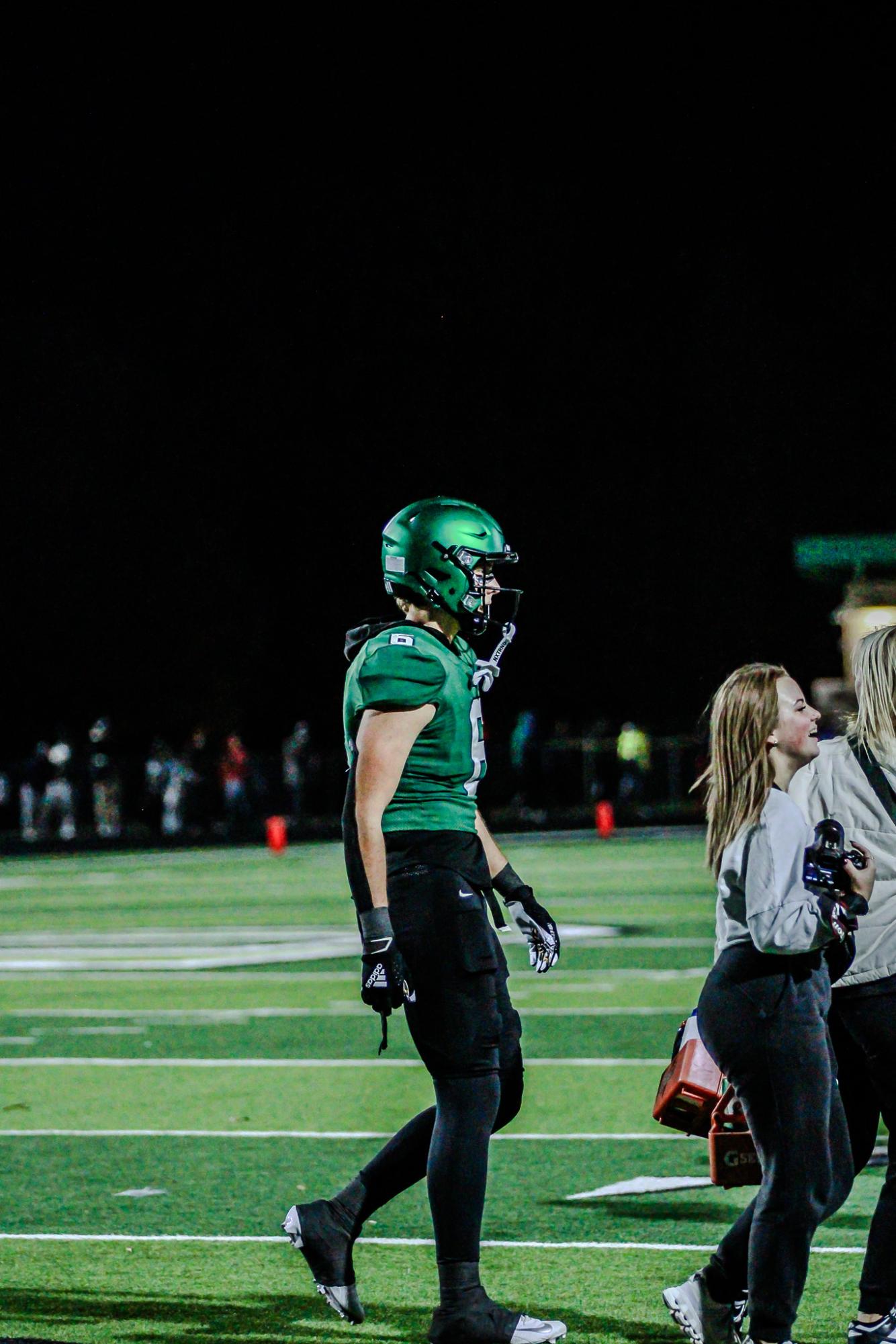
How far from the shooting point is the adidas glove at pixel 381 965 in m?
4.90

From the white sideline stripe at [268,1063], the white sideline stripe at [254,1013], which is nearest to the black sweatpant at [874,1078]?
the white sideline stripe at [268,1063]

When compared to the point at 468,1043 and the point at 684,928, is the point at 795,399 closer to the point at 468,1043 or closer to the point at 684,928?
the point at 684,928

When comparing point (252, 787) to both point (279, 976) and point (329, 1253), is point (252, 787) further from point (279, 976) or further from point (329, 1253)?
point (329, 1253)

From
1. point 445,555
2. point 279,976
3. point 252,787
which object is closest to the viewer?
point 445,555

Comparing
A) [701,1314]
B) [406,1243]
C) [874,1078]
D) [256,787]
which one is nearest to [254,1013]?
[406,1243]

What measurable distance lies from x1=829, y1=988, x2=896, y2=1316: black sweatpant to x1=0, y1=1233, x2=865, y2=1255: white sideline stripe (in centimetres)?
132

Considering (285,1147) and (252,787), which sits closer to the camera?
(285,1147)

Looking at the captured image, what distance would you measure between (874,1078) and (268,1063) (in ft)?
19.5

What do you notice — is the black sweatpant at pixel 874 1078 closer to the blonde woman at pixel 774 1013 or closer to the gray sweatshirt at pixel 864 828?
the gray sweatshirt at pixel 864 828

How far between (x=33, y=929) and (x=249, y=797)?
831 inches

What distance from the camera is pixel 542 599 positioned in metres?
64.9

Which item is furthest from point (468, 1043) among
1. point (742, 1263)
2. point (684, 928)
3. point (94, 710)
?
point (94, 710)

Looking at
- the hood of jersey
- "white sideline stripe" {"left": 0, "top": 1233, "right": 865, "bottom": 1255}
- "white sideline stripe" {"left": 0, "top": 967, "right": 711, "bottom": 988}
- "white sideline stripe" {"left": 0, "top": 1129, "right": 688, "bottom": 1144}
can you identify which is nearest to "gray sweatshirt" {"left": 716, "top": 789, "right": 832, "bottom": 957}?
the hood of jersey

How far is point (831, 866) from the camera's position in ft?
15.0
